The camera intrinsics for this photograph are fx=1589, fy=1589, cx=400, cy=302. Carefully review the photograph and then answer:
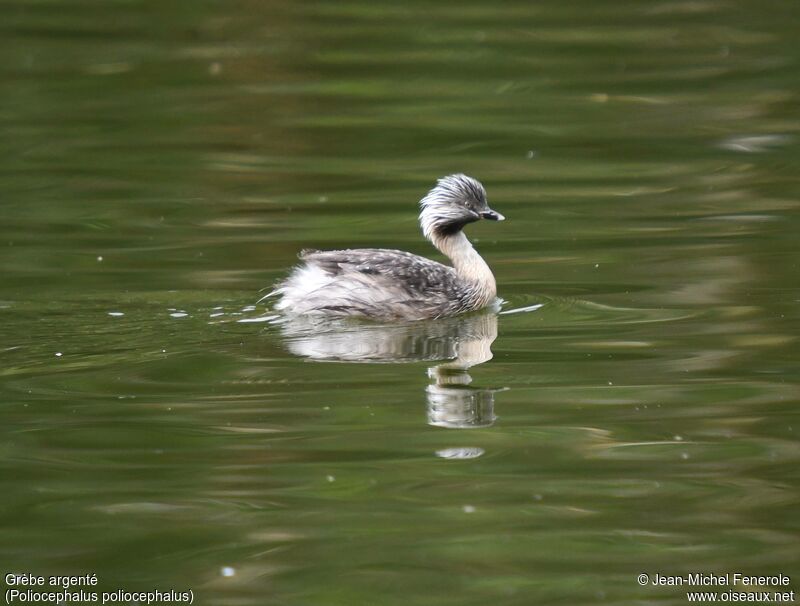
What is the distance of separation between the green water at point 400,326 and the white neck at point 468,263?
0.22 meters

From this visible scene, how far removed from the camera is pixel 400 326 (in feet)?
32.3

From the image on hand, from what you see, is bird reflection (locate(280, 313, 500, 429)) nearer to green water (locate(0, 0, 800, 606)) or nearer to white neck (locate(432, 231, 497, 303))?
green water (locate(0, 0, 800, 606))

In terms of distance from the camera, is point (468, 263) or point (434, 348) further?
point (468, 263)

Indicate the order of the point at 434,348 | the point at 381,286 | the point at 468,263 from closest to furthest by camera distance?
the point at 434,348, the point at 381,286, the point at 468,263

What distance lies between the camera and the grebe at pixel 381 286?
9.82 meters

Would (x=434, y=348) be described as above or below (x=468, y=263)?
below

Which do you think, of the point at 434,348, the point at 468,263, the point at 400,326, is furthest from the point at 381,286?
the point at 468,263

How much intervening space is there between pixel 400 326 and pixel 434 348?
1.97 ft

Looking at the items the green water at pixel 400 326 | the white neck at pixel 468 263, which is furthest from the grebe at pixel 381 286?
the green water at pixel 400 326

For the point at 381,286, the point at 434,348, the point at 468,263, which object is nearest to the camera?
the point at 434,348

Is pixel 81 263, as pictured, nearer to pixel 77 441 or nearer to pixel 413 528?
pixel 77 441

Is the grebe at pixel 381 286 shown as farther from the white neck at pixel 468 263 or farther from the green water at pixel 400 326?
the green water at pixel 400 326

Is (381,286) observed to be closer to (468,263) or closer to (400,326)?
(400,326)

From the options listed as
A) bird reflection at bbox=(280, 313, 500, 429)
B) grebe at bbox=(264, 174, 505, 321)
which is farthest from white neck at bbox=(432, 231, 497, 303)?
bird reflection at bbox=(280, 313, 500, 429)
